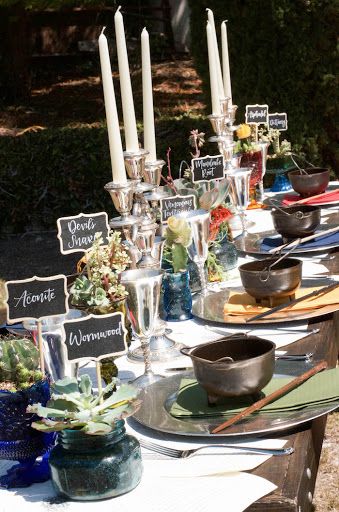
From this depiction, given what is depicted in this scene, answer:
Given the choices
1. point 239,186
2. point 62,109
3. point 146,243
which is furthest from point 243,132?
point 62,109

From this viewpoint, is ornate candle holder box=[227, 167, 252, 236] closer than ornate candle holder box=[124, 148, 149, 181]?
No

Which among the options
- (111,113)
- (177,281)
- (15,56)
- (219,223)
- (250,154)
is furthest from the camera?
(15,56)

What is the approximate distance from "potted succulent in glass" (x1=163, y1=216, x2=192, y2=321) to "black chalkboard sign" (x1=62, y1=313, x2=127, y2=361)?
0.76 metres

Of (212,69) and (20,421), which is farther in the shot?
(212,69)

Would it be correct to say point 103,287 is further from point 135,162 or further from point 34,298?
point 135,162

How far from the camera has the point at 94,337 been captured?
155 cm

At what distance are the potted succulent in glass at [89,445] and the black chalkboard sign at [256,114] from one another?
7.74 feet

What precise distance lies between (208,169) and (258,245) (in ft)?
0.93

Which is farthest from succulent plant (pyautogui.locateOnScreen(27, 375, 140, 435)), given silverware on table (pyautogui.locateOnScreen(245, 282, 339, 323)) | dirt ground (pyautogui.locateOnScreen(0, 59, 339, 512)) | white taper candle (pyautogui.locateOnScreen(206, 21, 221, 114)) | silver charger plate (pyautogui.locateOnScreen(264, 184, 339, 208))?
dirt ground (pyautogui.locateOnScreen(0, 59, 339, 512))

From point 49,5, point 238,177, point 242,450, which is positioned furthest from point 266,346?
point 49,5

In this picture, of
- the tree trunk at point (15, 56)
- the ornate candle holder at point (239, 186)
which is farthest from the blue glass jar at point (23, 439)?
the tree trunk at point (15, 56)

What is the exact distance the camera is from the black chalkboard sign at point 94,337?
1.54 meters

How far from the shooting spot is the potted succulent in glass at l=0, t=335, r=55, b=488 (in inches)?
59.5

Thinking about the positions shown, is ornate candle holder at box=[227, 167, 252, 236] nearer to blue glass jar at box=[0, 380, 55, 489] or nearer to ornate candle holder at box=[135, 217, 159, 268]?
ornate candle holder at box=[135, 217, 159, 268]
